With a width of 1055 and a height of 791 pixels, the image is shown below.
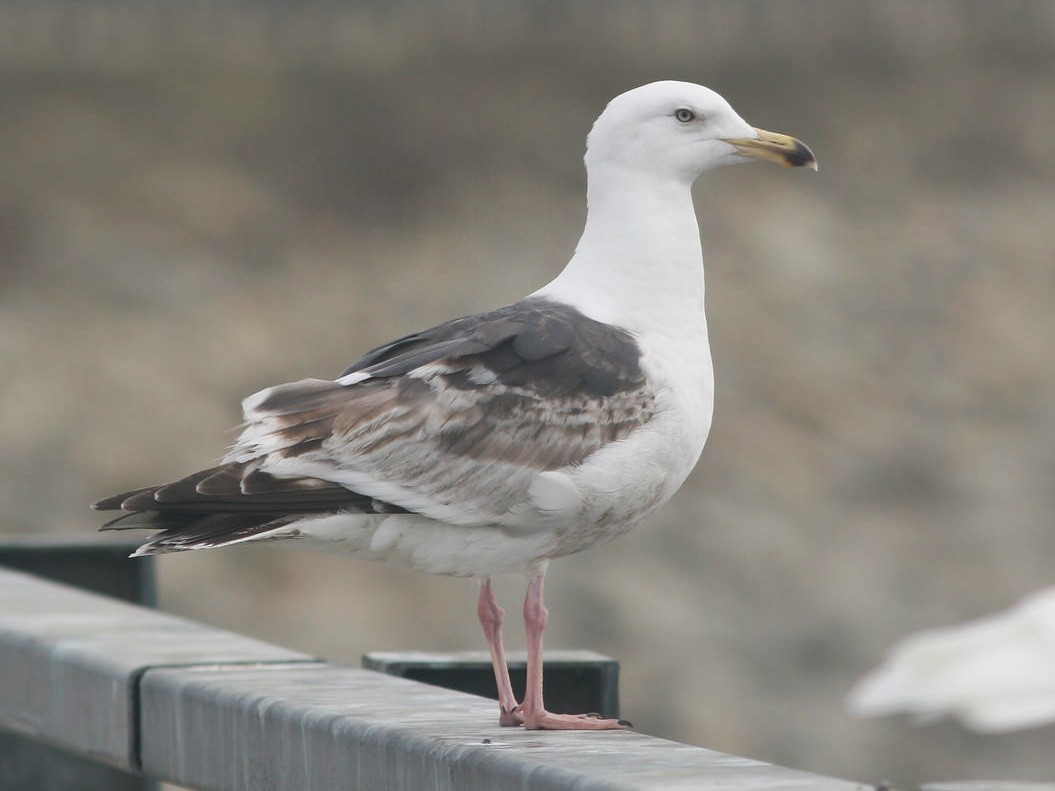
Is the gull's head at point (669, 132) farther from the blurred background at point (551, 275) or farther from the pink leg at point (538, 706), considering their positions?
the blurred background at point (551, 275)

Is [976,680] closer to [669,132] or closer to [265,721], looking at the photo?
[265,721]

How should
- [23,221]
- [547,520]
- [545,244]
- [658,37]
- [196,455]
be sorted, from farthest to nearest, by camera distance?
1. [658,37]
2. [545,244]
3. [23,221]
4. [196,455]
5. [547,520]

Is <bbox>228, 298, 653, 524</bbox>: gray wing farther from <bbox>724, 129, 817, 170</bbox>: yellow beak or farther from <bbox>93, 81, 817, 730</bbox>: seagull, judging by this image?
<bbox>724, 129, 817, 170</bbox>: yellow beak

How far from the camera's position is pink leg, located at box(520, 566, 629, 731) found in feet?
15.0

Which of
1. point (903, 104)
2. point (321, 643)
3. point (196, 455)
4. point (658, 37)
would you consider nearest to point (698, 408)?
point (321, 643)

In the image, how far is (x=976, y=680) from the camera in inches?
74.7

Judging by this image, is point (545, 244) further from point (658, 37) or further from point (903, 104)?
point (903, 104)

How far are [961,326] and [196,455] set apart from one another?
33.0 feet

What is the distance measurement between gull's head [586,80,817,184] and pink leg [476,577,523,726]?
43.5 inches

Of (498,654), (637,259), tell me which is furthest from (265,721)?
(637,259)

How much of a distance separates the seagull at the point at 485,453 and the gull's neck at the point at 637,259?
0.4 inches

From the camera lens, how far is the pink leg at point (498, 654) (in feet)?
15.1

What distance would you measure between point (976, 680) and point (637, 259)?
3.29m

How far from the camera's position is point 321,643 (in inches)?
683
